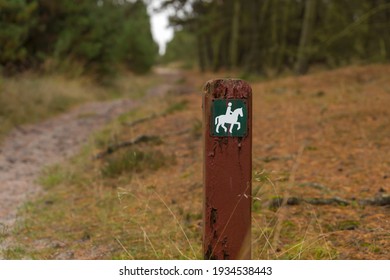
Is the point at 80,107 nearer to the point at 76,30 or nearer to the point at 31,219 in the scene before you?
the point at 76,30

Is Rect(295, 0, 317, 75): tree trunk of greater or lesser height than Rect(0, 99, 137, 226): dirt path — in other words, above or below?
above

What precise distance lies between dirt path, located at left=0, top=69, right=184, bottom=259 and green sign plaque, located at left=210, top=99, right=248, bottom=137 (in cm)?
185

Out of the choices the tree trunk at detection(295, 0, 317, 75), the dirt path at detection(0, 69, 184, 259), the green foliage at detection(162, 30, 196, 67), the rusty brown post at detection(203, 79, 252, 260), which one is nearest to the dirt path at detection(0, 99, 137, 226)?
the dirt path at detection(0, 69, 184, 259)

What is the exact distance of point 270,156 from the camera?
5.49m

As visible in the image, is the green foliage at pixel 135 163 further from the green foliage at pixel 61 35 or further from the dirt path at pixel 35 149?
the green foliage at pixel 61 35

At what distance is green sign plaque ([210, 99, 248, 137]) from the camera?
2381mm

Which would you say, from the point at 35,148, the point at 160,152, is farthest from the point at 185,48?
the point at 160,152

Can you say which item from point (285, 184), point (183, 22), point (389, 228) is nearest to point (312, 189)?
point (285, 184)

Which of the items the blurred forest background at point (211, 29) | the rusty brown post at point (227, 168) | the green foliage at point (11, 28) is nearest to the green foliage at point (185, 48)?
the blurred forest background at point (211, 29)

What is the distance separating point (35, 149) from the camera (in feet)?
24.6

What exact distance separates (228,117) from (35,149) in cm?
575

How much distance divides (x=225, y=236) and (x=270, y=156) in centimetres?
304

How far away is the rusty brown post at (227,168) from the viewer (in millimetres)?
2391

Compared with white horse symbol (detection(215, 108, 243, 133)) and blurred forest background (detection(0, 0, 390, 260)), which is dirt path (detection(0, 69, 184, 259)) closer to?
blurred forest background (detection(0, 0, 390, 260))
